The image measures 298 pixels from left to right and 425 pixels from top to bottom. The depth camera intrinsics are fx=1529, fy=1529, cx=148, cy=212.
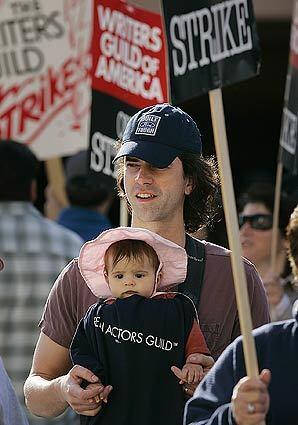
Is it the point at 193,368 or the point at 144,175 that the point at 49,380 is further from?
the point at 144,175

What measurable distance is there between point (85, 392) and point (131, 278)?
1.10ft

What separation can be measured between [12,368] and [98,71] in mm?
1431

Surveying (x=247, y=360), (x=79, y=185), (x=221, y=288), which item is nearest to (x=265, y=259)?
(x=79, y=185)

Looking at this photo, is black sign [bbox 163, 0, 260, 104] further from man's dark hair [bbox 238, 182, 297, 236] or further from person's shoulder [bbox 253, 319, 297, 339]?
man's dark hair [bbox 238, 182, 297, 236]

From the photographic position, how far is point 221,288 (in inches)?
170

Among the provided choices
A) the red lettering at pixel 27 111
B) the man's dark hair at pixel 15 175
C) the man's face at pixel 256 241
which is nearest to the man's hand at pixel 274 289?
the man's face at pixel 256 241

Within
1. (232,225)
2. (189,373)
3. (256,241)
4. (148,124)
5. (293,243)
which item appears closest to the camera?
(232,225)

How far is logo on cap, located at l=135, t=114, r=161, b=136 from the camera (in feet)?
14.4

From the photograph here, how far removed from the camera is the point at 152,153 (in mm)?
4324

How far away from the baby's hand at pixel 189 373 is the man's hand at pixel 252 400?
19.9 inches

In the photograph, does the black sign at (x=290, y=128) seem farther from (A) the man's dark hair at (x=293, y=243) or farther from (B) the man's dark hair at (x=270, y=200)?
(A) the man's dark hair at (x=293, y=243)

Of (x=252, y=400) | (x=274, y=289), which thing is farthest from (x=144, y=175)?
(x=274, y=289)

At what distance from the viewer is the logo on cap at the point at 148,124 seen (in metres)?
4.39

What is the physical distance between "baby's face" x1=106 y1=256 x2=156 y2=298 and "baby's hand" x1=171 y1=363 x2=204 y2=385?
0.79ft
